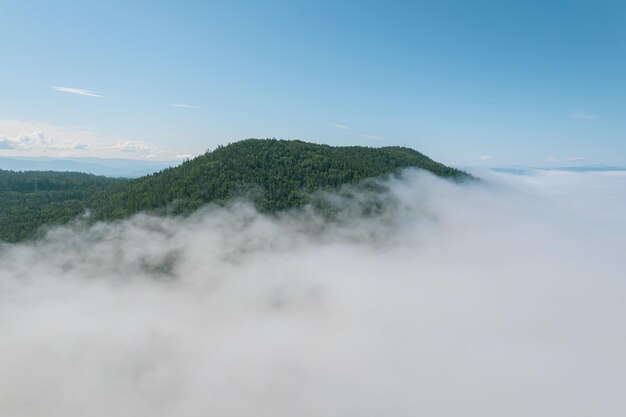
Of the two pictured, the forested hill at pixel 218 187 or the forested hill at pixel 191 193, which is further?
the forested hill at pixel 218 187

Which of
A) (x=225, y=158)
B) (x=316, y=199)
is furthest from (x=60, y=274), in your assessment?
(x=316, y=199)

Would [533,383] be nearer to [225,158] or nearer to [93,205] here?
[225,158]

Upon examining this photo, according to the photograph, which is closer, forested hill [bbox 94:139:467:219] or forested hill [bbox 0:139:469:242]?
forested hill [bbox 0:139:469:242]

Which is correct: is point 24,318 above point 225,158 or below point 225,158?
below

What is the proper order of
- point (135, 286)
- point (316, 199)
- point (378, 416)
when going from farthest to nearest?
point (316, 199) < point (135, 286) < point (378, 416)

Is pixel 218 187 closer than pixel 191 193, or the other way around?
pixel 191 193

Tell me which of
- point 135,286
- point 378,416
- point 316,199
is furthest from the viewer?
point 316,199

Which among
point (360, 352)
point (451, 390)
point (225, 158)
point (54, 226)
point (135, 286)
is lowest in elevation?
point (451, 390)

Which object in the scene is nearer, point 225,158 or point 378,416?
point 378,416

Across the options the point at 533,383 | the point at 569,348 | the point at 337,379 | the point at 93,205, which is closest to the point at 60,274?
the point at 93,205

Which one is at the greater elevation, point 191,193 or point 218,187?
point 218,187
